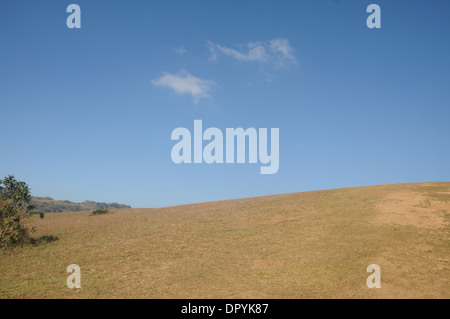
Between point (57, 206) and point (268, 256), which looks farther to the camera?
point (57, 206)

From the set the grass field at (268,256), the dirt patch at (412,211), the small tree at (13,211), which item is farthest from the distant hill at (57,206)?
the dirt patch at (412,211)

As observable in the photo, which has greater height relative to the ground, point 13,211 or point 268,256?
point 13,211

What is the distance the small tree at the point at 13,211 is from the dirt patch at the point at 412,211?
32.6 metres

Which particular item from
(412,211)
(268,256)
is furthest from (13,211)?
(412,211)

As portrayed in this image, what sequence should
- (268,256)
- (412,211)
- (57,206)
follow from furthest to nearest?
(57,206) < (412,211) < (268,256)

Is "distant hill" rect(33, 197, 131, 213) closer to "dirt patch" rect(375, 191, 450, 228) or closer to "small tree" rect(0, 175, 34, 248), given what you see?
"small tree" rect(0, 175, 34, 248)

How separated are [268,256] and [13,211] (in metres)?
24.0

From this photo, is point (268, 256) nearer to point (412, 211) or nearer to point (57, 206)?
point (412, 211)

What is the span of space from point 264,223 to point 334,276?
1375 cm

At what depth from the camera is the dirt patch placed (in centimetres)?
2234

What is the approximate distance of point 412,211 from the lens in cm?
2470

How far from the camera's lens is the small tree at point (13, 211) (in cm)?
2480
